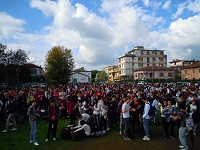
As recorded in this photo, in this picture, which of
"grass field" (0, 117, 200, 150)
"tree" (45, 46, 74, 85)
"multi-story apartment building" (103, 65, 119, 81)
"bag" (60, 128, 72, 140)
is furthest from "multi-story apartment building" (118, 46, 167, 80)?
"bag" (60, 128, 72, 140)

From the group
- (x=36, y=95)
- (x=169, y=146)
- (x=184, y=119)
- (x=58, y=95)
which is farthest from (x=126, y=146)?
(x=36, y=95)

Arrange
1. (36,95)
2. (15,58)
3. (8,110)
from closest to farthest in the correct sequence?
(8,110) → (36,95) → (15,58)

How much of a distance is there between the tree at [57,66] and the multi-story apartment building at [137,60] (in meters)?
44.2

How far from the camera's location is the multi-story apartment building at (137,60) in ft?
279

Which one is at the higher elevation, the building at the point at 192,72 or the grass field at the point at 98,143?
the building at the point at 192,72

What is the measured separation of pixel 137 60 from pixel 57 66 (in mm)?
50201

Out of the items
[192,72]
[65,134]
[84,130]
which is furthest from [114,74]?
[65,134]

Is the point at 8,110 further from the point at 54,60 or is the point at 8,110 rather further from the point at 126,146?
the point at 54,60

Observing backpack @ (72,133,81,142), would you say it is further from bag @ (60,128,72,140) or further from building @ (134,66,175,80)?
building @ (134,66,175,80)

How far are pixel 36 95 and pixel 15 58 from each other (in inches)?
1096

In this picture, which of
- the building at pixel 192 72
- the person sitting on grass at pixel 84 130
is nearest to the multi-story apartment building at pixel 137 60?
the building at pixel 192 72

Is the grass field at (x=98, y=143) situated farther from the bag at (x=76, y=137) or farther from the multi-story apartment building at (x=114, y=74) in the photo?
the multi-story apartment building at (x=114, y=74)

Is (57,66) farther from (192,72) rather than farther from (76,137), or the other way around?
(192,72)

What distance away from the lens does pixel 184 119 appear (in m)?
6.48
